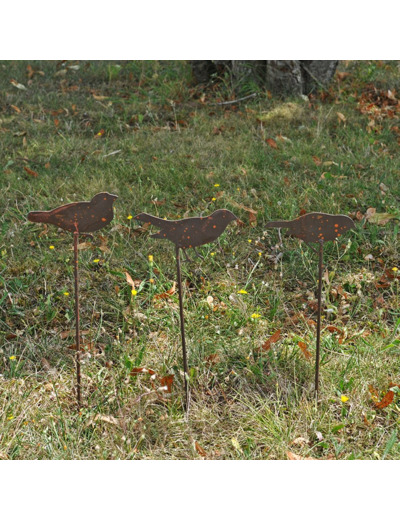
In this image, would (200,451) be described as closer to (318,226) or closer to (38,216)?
(318,226)

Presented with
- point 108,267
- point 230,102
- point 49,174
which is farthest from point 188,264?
point 230,102

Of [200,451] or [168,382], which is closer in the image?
[200,451]

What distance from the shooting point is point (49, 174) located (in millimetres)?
4680

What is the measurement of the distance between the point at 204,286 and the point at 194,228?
3.04 ft

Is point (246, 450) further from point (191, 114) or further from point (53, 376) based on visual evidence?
point (191, 114)

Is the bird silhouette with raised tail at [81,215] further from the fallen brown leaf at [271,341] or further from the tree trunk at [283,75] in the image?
the tree trunk at [283,75]

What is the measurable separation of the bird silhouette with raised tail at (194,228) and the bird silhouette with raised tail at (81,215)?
0.61 feet

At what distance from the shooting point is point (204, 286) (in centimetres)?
342

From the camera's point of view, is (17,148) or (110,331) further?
(17,148)

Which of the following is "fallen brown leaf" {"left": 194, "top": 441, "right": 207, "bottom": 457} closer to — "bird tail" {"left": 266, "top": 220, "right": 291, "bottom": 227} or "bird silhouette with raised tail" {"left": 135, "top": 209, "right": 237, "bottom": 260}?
"bird silhouette with raised tail" {"left": 135, "top": 209, "right": 237, "bottom": 260}

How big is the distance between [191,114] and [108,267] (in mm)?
2793

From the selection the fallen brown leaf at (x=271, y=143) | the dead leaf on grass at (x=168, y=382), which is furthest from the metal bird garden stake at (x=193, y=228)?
the fallen brown leaf at (x=271, y=143)

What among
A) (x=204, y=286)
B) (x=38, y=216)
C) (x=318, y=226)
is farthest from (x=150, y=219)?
(x=204, y=286)

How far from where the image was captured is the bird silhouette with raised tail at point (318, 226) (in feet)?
8.41
